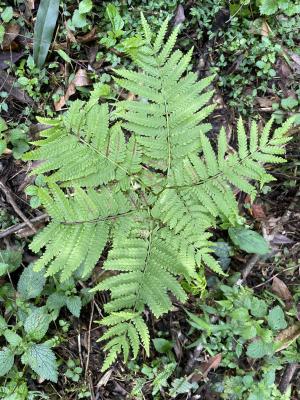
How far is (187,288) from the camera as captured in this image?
131 inches

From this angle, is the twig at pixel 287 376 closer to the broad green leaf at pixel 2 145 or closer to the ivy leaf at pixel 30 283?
the ivy leaf at pixel 30 283

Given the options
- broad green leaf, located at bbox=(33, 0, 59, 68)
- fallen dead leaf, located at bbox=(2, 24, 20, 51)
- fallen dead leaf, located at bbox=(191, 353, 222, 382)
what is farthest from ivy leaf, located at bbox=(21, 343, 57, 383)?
fallen dead leaf, located at bbox=(2, 24, 20, 51)

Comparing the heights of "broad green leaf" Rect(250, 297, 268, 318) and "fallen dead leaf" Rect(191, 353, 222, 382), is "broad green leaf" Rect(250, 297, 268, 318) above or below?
above

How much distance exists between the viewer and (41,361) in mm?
3100

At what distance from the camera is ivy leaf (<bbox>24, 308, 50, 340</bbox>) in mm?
3148

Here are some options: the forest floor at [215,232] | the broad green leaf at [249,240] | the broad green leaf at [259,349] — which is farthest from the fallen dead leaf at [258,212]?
the broad green leaf at [259,349]

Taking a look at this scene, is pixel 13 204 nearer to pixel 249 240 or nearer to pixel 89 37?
pixel 89 37

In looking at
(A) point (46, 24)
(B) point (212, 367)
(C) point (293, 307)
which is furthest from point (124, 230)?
(A) point (46, 24)

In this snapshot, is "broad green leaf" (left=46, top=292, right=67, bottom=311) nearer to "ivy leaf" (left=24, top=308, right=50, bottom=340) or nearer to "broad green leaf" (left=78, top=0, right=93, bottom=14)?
"ivy leaf" (left=24, top=308, right=50, bottom=340)

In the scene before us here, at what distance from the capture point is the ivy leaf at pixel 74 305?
3180 millimetres

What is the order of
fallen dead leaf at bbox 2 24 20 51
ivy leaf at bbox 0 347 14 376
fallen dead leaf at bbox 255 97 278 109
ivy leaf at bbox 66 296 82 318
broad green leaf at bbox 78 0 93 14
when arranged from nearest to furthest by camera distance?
ivy leaf at bbox 0 347 14 376
ivy leaf at bbox 66 296 82 318
broad green leaf at bbox 78 0 93 14
fallen dead leaf at bbox 2 24 20 51
fallen dead leaf at bbox 255 97 278 109

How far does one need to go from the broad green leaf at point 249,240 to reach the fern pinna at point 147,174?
1.99 feet

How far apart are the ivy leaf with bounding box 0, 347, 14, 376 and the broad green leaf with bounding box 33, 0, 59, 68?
7.14 ft

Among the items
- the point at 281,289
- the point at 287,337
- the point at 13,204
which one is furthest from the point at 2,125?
the point at 287,337
